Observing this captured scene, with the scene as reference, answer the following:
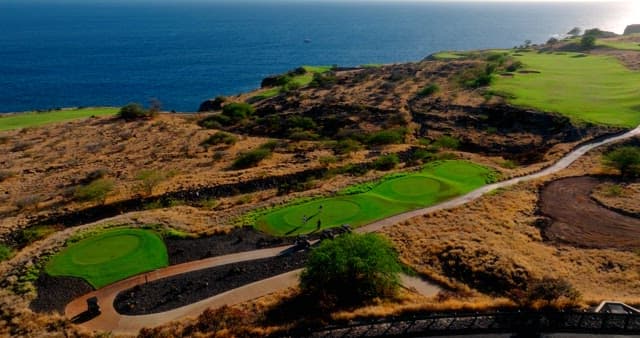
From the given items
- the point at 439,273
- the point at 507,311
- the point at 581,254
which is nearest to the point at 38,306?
the point at 439,273

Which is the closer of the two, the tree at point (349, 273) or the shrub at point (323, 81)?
the tree at point (349, 273)

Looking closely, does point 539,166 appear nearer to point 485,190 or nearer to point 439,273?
point 485,190

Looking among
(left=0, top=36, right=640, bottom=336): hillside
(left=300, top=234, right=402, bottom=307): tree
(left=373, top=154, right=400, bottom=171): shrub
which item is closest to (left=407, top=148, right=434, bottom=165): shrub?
(left=0, top=36, right=640, bottom=336): hillside

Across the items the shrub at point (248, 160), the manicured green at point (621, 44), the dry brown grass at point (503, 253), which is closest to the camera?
the dry brown grass at point (503, 253)

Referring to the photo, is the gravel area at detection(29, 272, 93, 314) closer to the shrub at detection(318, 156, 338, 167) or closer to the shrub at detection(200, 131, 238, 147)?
the shrub at detection(318, 156, 338, 167)

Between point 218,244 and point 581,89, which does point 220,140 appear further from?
point 581,89

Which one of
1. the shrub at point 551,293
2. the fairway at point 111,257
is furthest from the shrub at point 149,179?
the shrub at point 551,293

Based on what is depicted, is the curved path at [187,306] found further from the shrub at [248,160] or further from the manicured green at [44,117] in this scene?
the manicured green at [44,117]

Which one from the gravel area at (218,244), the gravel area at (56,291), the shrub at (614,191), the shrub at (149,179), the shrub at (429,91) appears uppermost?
the shrub at (429,91)
